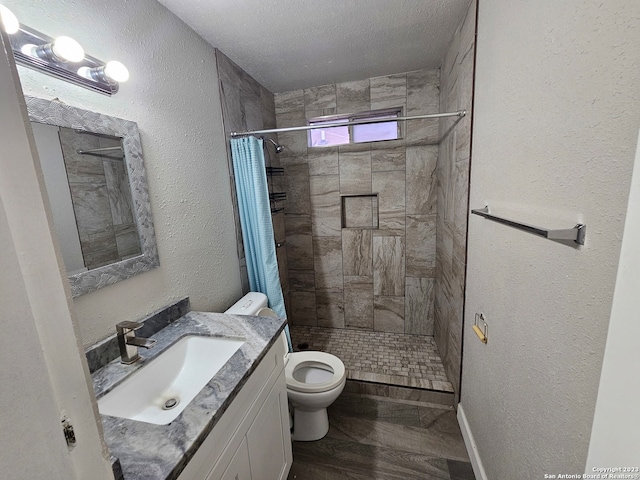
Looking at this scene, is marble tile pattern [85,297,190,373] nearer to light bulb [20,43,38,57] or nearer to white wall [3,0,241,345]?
white wall [3,0,241,345]

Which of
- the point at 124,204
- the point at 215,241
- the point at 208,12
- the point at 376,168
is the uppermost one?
the point at 208,12

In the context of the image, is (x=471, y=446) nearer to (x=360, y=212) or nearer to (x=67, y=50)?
(x=360, y=212)

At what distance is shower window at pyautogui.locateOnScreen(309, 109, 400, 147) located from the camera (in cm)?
249

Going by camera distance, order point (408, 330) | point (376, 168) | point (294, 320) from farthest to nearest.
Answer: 1. point (294, 320)
2. point (408, 330)
3. point (376, 168)

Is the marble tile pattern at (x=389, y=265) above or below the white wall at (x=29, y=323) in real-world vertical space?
below

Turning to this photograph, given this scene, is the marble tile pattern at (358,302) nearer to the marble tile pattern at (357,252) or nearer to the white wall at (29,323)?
the marble tile pattern at (357,252)

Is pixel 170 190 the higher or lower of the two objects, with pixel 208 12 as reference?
lower

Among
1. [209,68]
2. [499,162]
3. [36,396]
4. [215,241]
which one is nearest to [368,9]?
[209,68]

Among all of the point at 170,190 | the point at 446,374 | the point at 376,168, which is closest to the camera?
the point at 170,190

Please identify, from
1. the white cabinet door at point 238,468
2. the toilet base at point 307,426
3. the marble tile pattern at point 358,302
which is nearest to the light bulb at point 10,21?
the white cabinet door at point 238,468

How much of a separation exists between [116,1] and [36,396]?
1569 mm

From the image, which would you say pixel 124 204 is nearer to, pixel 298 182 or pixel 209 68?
pixel 209 68

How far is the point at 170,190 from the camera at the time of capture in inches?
56.3

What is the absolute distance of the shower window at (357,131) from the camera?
2494 mm
